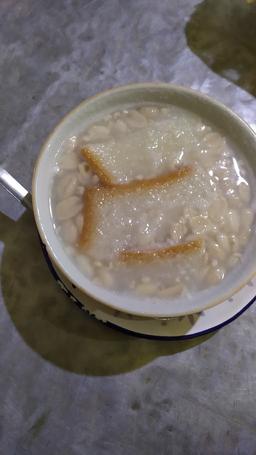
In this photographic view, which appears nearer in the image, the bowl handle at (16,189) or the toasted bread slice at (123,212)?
the toasted bread slice at (123,212)

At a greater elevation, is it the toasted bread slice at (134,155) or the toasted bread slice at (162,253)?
the toasted bread slice at (134,155)

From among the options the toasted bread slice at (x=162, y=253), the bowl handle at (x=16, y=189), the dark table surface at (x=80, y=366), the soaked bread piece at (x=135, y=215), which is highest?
the bowl handle at (x=16, y=189)

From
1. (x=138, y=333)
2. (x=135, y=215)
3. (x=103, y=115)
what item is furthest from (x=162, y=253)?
(x=103, y=115)

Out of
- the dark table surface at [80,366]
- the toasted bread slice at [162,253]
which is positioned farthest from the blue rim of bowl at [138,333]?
the toasted bread slice at [162,253]

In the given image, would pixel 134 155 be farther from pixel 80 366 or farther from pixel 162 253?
pixel 80 366

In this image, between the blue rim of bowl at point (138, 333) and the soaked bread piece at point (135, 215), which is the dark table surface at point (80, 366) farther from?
the soaked bread piece at point (135, 215)
